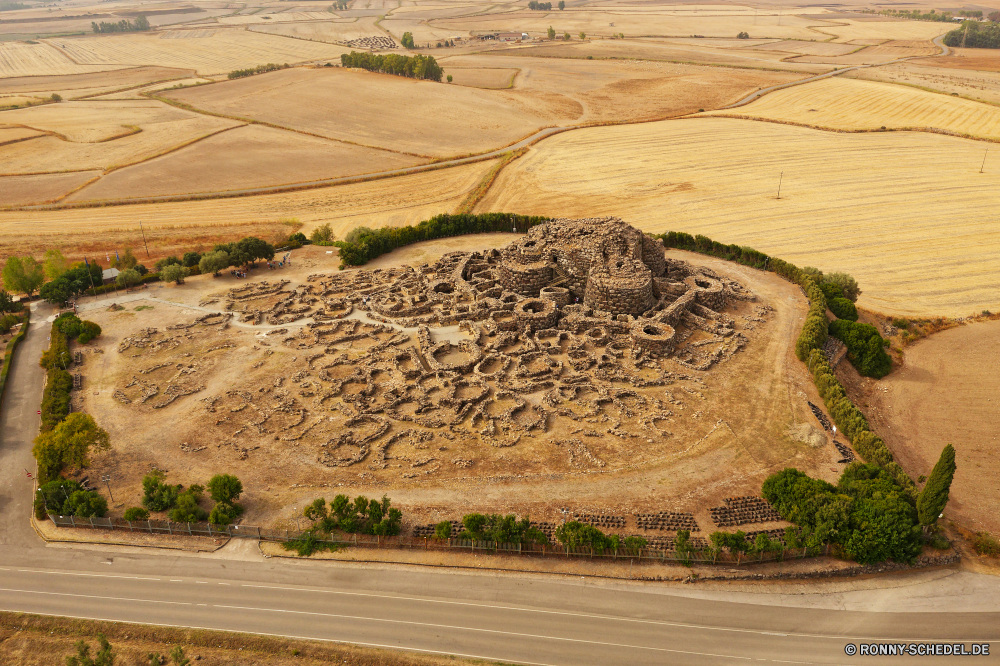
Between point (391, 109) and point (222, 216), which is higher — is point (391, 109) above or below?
above

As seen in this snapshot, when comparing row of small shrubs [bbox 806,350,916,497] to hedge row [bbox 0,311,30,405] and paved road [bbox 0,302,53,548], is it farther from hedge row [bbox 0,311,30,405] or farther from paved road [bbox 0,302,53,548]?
hedge row [bbox 0,311,30,405]

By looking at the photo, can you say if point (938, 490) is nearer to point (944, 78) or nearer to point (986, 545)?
point (986, 545)

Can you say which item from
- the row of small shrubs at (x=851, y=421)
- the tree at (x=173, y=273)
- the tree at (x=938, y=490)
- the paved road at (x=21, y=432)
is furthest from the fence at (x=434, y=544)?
the tree at (x=173, y=273)

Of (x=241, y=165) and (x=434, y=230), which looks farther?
(x=241, y=165)

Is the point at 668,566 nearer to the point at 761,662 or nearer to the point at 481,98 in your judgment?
the point at 761,662

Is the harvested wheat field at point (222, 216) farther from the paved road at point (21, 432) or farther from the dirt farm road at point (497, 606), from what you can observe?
the dirt farm road at point (497, 606)

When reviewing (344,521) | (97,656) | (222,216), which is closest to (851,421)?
(344,521)

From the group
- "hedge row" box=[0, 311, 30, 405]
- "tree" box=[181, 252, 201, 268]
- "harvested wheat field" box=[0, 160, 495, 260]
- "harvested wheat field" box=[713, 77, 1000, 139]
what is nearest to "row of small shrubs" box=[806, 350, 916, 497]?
"harvested wheat field" box=[0, 160, 495, 260]

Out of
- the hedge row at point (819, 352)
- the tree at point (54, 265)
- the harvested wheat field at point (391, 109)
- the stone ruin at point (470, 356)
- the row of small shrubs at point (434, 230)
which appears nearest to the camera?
the hedge row at point (819, 352)
